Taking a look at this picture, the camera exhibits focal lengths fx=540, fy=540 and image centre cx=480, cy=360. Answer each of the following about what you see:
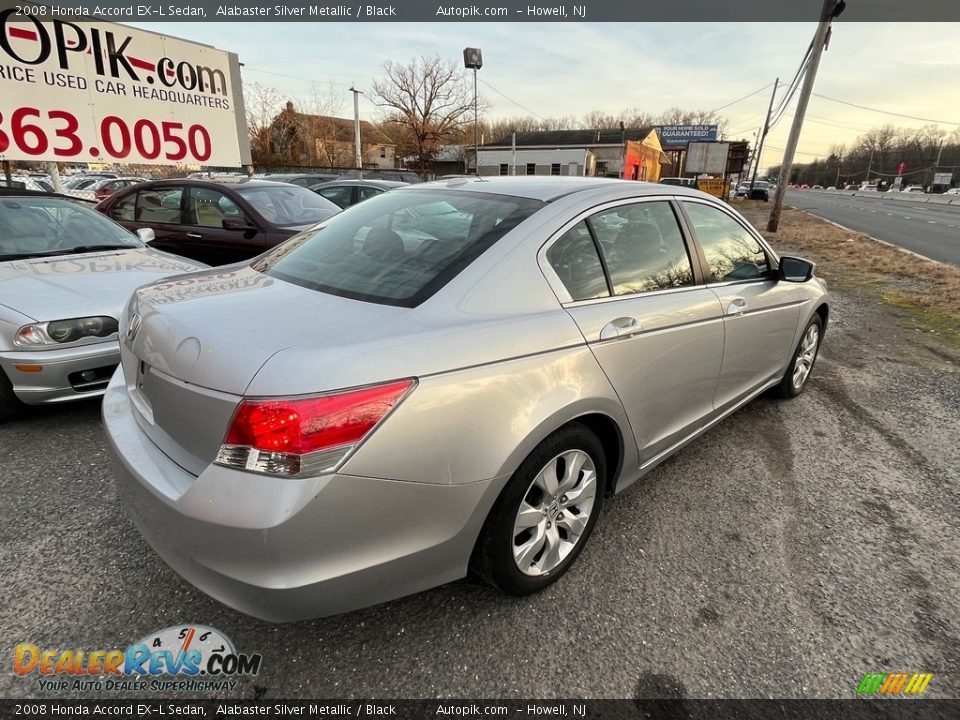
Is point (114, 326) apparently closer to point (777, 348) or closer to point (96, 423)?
point (96, 423)

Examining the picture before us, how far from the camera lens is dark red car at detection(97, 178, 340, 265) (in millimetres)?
6195

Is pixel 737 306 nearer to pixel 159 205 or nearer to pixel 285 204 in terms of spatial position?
pixel 285 204

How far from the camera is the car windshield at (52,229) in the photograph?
14.0 ft

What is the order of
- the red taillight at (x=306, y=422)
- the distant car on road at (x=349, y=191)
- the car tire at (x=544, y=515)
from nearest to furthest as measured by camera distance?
the red taillight at (x=306, y=422) → the car tire at (x=544, y=515) → the distant car on road at (x=349, y=191)

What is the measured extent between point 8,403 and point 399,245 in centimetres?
293

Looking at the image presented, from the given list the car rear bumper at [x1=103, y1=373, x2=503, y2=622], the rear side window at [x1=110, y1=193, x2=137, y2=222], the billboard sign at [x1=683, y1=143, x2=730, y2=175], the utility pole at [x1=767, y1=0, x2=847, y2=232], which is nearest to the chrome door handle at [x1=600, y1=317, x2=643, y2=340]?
the car rear bumper at [x1=103, y1=373, x2=503, y2=622]

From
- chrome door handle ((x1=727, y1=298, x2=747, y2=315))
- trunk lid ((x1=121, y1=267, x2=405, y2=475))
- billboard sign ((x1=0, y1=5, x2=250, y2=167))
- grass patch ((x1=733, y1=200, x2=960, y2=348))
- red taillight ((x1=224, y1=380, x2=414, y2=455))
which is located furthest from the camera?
billboard sign ((x1=0, y1=5, x2=250, y2=167))

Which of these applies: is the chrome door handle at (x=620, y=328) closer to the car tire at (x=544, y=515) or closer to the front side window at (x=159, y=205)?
the car tire at (x=544, y=515)

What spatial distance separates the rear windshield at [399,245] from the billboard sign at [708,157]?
42.8m

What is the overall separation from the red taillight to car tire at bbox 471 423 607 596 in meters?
0.64

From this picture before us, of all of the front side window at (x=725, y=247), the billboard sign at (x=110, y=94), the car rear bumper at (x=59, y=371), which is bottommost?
the car rear bumper at (x=59, y=371)

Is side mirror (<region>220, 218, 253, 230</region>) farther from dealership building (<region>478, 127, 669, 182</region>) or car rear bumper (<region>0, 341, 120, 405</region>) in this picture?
dealership building (<region>478, 127, 669, 182</region>)

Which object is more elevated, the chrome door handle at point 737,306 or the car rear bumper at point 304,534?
the chrome door handle at point 737,306

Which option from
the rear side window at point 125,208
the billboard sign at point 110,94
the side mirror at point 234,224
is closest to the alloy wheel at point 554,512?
the side mirror at point 234,224
